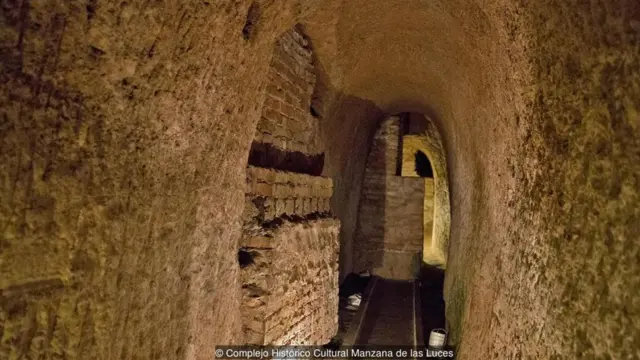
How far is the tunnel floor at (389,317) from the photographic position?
14.4 feet

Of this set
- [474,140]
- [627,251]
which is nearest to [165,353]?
[627,251]

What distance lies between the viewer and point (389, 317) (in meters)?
5.05

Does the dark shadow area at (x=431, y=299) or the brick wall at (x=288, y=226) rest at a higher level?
the brick wall at (x=288, y=226)

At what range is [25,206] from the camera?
3.10 ft

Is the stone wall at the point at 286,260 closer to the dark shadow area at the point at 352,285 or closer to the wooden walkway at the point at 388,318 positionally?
the wooden walkway at the point at 388,318

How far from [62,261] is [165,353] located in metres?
0.68

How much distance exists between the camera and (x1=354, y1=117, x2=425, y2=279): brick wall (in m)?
7.30

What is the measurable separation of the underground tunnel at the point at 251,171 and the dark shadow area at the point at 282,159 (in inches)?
1.1

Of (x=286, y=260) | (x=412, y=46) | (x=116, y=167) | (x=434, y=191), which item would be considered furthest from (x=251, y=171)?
(x=434, y=191)

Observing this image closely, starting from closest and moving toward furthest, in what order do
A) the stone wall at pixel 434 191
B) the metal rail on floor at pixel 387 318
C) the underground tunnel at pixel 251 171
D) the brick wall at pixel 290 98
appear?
the underground tunnel at pixel 251 171, the brick wall at pixel 290 98, the metal rail on floor at pixel 387 318, the stone wall at pixel 434 191

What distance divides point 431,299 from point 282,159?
422 centimetres

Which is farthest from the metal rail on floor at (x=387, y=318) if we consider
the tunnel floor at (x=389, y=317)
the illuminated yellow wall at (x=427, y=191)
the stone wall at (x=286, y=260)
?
the illuminated yellow wall at (x=427, y=191)

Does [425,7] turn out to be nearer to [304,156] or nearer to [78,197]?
[304,156]

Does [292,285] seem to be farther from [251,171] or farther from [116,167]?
[116,167]
